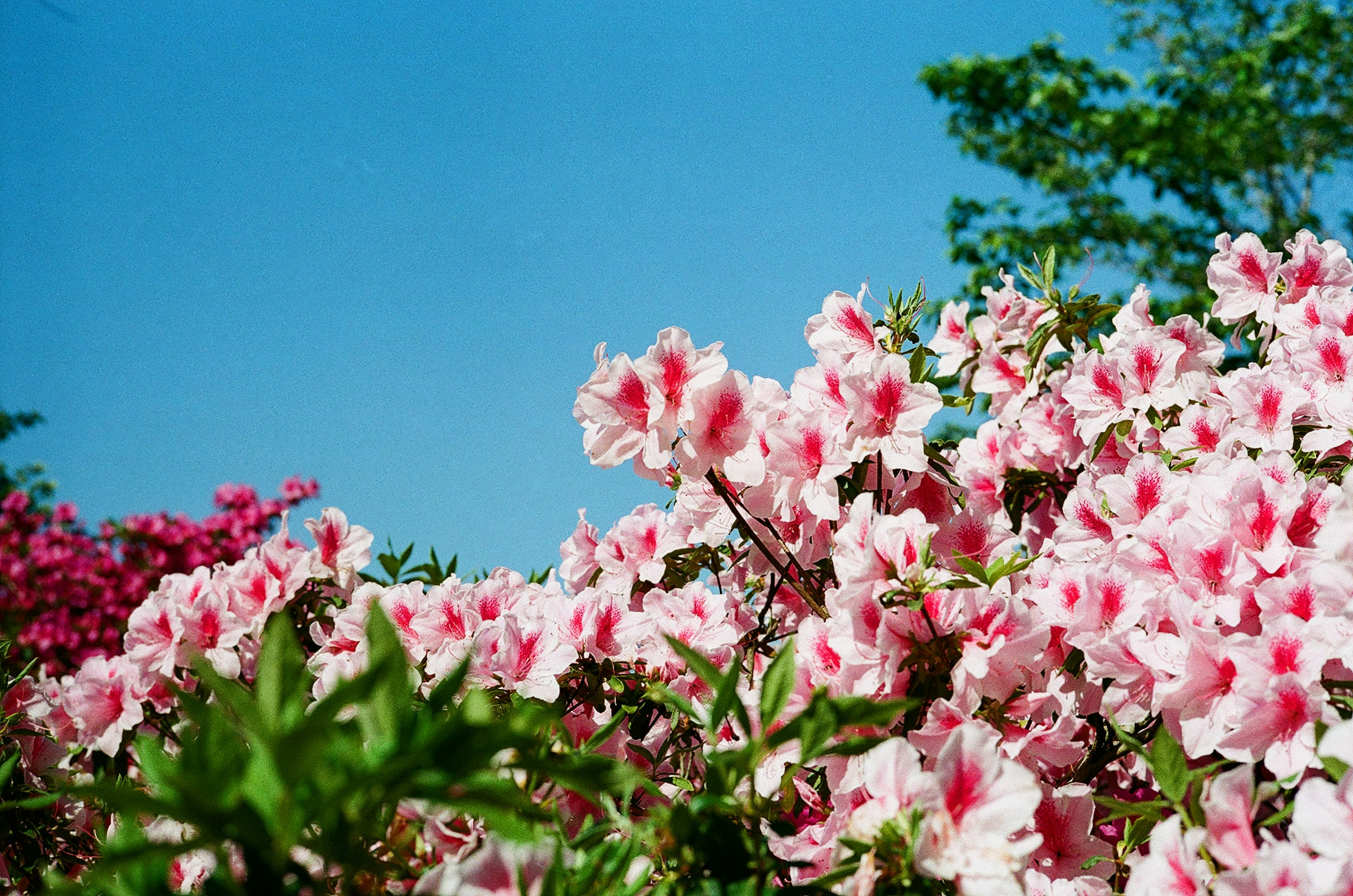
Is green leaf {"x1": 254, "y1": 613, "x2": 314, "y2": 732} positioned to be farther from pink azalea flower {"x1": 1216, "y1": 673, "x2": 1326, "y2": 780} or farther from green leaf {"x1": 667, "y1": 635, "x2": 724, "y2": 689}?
pink azalea flower {"x1": 1216, "y1": 673, "x2": 1326, "y2": 780}

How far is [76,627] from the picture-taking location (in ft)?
Answer: 21.3

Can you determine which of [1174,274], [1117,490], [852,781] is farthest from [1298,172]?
[852,781]

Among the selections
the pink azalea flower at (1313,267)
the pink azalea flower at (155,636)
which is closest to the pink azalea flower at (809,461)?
the pink azalea flower at (1313,267)

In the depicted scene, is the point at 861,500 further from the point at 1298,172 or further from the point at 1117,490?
the point at 1298,172

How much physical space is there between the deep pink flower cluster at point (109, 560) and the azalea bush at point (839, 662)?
504cm

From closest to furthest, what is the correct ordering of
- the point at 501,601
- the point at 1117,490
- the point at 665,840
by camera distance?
1. the point at 665,840
2. the point at 1117,490
3. the point at 501,601

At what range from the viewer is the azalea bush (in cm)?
74

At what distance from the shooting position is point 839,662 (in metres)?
1.27

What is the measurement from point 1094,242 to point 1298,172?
83.5 inches

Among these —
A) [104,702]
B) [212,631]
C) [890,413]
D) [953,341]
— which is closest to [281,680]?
[890,413]

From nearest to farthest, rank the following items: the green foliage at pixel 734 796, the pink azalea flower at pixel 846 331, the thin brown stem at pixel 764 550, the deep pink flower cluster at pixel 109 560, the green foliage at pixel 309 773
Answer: the green foliage at pixel 309 773 → the green foliage at pixel 734 796 → the thin brown stem at pixel 764 550 → the pink azalea flower at pixel 846 331 → the deep pink flower cluster at pixel 109 560

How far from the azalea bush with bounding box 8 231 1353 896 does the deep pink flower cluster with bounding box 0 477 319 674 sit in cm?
504

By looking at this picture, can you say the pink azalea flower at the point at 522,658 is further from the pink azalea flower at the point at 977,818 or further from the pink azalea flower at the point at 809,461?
the pink azalea flower at the point at 977,818

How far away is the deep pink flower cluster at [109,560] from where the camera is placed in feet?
21.5
